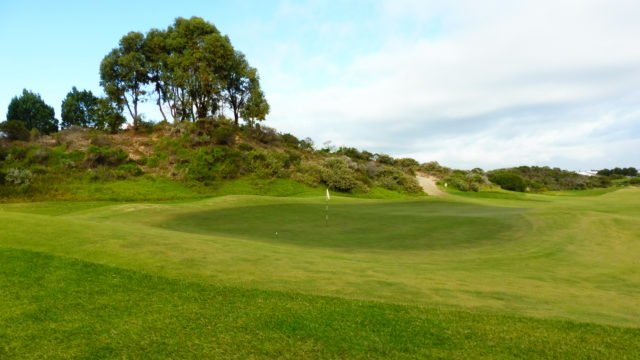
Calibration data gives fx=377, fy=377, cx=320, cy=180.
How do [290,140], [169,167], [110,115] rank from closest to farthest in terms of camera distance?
[169,167], [110,115], [290,140]

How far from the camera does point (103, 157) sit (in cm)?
4819

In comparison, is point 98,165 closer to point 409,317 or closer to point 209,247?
point 209,247

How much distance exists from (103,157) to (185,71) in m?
17.0

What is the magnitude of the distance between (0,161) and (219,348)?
52.2 m

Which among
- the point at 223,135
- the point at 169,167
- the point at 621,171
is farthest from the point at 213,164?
the point at 621,171

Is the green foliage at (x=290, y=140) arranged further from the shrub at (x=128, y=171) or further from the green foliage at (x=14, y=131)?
the green foliage at (x=14, y=131)

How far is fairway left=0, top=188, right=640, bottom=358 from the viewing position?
651 centimetres

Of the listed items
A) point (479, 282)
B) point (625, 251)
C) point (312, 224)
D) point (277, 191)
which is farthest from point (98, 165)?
point (625, 251)

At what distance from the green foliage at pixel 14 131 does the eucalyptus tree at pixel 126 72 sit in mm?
12156

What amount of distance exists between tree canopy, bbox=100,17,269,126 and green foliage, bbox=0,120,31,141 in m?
12.2

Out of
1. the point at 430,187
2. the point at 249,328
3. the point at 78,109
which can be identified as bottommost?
the point at 249,328

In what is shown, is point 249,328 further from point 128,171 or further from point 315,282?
point 128,171

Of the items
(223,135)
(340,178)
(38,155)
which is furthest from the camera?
(340,178)

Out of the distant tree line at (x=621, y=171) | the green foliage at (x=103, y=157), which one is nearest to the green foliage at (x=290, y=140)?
the green foliage at (x=103, y=157)
